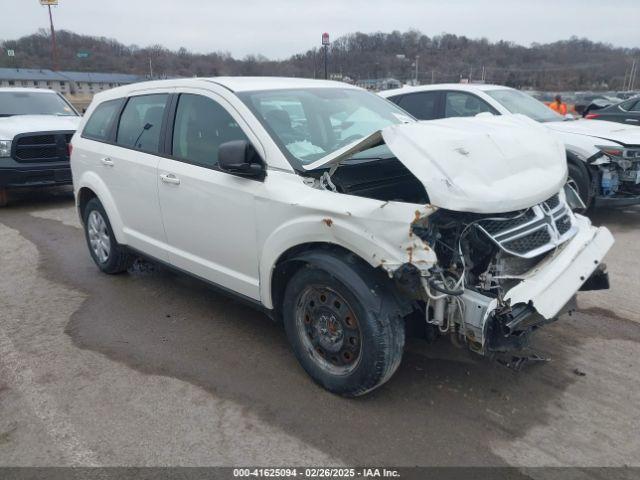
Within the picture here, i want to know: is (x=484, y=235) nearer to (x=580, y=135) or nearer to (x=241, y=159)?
(x=241, y=159)

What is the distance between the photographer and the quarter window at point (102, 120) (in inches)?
202

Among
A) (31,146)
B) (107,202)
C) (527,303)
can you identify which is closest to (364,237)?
(527,303)

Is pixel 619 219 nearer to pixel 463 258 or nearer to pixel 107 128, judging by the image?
pixel 463 258

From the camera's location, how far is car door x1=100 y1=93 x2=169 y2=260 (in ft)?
14.4

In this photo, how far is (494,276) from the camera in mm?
2895

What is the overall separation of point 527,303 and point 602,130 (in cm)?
569

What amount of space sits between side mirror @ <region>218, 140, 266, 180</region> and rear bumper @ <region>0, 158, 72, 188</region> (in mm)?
6878

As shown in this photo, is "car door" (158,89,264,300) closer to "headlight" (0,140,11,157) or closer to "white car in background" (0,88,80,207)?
"white car in background" (0,88,80,207)

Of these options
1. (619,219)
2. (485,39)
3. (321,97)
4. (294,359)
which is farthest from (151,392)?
(485,39)

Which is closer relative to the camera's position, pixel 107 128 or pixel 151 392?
pixel 151 392

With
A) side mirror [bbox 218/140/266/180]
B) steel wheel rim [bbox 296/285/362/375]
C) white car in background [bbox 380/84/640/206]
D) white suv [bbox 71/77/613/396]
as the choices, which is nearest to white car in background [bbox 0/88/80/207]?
white suv [bbox 71/77/613/396]

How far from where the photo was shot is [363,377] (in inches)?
119

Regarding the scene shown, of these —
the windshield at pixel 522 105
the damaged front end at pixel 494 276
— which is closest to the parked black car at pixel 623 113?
the windshield at pixel 522 105

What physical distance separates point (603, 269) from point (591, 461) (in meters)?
1.31
